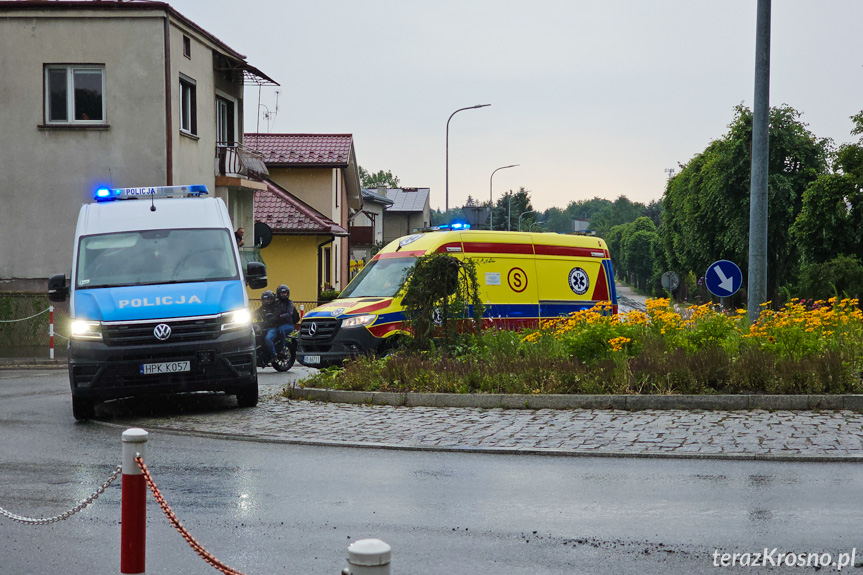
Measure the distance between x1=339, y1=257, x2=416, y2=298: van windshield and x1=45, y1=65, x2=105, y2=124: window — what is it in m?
12.1

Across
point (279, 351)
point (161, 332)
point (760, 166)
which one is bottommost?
point (279, 351)

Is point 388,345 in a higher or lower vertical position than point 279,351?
higher

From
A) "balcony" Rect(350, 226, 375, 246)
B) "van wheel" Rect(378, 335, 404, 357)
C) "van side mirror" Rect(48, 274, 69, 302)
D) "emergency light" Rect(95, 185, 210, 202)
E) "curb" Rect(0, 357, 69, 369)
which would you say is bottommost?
"curb" Rect(0, 357, 69, 369)

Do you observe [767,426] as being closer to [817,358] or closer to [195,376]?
[817,358]

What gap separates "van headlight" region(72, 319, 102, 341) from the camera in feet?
38.3

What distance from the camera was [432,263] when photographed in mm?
14820

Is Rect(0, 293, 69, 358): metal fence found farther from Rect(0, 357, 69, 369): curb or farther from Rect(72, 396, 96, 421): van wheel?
Rect(72, 396, 96, 421): van wheel

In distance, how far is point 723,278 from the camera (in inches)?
642

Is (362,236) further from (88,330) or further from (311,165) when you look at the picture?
(88,330)

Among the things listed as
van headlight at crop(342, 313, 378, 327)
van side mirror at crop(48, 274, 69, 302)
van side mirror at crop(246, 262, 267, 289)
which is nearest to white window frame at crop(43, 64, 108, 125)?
van headlight at crop(342, 313, 378, 327)

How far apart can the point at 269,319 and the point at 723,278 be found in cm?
806

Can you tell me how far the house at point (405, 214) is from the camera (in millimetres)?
97125

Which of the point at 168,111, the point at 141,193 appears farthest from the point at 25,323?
the point at 141,193

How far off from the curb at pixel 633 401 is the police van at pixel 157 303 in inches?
82.2
